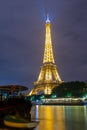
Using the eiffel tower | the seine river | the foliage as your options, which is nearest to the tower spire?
the eiffel tower

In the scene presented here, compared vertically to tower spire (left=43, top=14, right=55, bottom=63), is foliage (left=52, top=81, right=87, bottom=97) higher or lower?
lower

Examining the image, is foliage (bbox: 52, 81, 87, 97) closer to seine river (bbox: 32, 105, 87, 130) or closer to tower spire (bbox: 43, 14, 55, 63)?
tower spire (bbox: 43, 14, 55, 63)

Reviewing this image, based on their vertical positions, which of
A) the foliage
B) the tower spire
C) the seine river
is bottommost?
the seine river

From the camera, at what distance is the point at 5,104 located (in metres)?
32.6

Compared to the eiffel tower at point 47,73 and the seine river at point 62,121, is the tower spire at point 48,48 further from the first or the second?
the seine river at point 62,121

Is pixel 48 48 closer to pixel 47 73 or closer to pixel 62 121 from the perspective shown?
pixel 47 73

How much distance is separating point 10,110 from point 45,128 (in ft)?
12.9

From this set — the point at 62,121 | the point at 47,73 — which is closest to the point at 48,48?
the point at 47,73

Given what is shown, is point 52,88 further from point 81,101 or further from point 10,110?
point 10,110

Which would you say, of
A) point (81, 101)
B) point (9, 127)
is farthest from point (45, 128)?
point (81, 101)

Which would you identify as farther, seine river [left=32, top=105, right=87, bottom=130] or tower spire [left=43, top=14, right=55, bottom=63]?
tower spire [left=43, top=14, right=55, bottom=63]

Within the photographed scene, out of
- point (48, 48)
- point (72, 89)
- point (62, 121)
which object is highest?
point (48, 48)

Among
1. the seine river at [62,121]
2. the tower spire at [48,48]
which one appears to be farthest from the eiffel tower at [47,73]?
Answer: the seine river at [62,121]

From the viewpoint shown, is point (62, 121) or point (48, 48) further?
point (48, 48)
